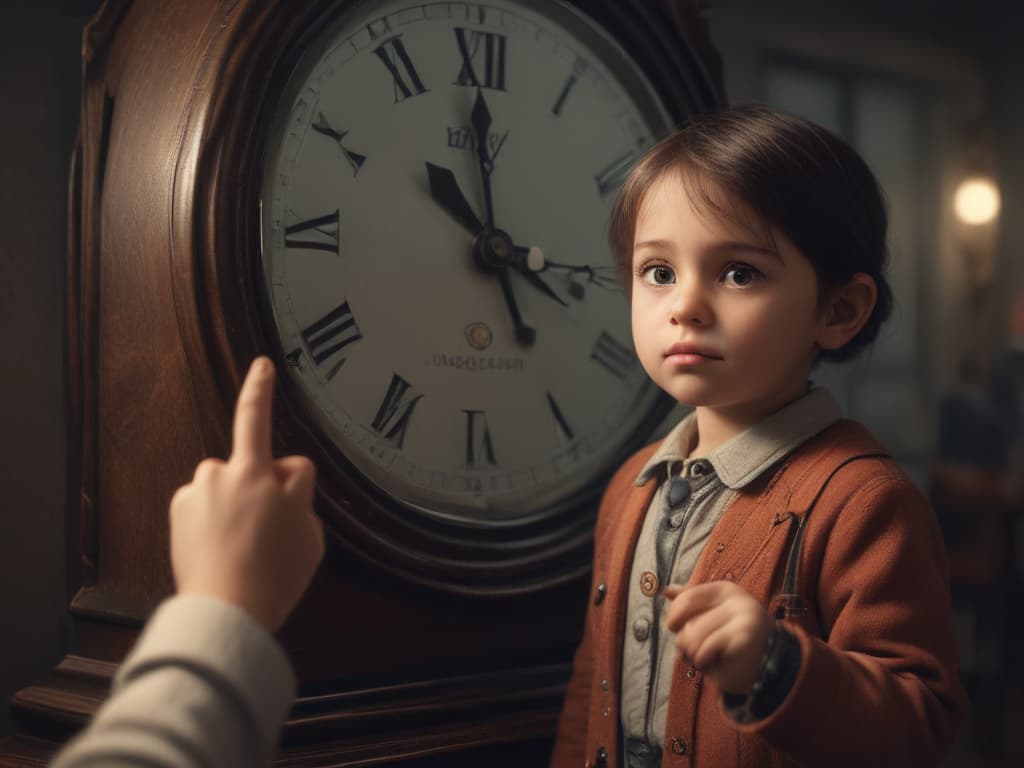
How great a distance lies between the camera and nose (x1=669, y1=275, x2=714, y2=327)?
32.3 inches

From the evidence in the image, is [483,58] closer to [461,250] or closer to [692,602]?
[461,250]

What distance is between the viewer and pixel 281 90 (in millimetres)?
871

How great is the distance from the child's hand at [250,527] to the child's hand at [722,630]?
9.3 inches

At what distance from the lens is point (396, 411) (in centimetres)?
96

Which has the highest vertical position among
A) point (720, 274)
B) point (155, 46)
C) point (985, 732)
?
point (155, 46)

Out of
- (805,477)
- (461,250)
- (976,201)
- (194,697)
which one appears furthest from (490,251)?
(976,201)

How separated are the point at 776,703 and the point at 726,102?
728 millimetres

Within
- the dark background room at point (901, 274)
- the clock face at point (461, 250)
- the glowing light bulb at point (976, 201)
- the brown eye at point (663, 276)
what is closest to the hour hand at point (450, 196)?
the clock face at point (461, 250)

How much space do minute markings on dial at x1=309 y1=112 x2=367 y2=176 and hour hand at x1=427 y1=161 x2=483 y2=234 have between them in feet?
0.24

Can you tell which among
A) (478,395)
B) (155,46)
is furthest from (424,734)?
(155,46)

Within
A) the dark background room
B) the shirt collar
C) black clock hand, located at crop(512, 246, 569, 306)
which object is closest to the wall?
the dark background room

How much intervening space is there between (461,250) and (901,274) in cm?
275

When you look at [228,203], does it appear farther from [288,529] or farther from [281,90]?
[288,529]

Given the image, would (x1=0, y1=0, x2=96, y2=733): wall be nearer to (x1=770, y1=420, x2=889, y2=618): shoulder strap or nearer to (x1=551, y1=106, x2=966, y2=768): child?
(x1=551, y1=106, x2=966, y2=768): child
